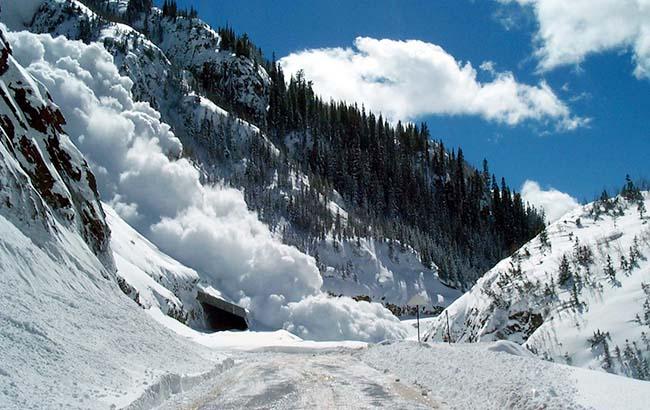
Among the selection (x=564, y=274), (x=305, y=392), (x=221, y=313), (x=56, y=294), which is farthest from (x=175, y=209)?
(x=305, y=392)

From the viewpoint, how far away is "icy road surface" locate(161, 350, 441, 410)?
38.1 ft

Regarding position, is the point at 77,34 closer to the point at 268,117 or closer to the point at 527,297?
the point at 268,117

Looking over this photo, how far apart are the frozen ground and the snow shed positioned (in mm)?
30001

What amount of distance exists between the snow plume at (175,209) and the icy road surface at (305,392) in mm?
36591

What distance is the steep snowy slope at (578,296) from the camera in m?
15.6

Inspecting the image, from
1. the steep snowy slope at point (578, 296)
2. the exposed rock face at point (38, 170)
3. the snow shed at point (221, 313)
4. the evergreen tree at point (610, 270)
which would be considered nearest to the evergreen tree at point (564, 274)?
the steep snowy slope at point (578, 296)

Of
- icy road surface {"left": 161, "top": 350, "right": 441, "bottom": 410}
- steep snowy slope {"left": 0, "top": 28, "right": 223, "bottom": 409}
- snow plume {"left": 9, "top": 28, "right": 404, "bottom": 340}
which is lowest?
icy road surface {"left": 161, "top": 350, "right": 441, "bottom": 410}

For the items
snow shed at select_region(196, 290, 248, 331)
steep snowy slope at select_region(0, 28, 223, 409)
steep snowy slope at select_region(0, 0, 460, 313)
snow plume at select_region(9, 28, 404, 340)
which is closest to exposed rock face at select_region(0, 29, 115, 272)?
steep snowy slope at select_region(0, 28, 223, 409)

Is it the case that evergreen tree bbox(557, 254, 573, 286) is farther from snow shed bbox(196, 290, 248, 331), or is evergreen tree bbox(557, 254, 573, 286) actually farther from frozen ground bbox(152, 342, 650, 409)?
snow shed bbox(196, 290, 248, 331)

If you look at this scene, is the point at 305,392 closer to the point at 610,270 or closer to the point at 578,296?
the point at 578,296

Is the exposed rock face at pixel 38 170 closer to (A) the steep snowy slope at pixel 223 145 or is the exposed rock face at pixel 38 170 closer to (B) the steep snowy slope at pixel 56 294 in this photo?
(B) the steep snowy slope at pixel 56 294

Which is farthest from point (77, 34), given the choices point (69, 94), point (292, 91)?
point (292, 91)

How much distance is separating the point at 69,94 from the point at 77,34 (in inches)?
1199

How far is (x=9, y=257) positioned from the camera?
566 inches
